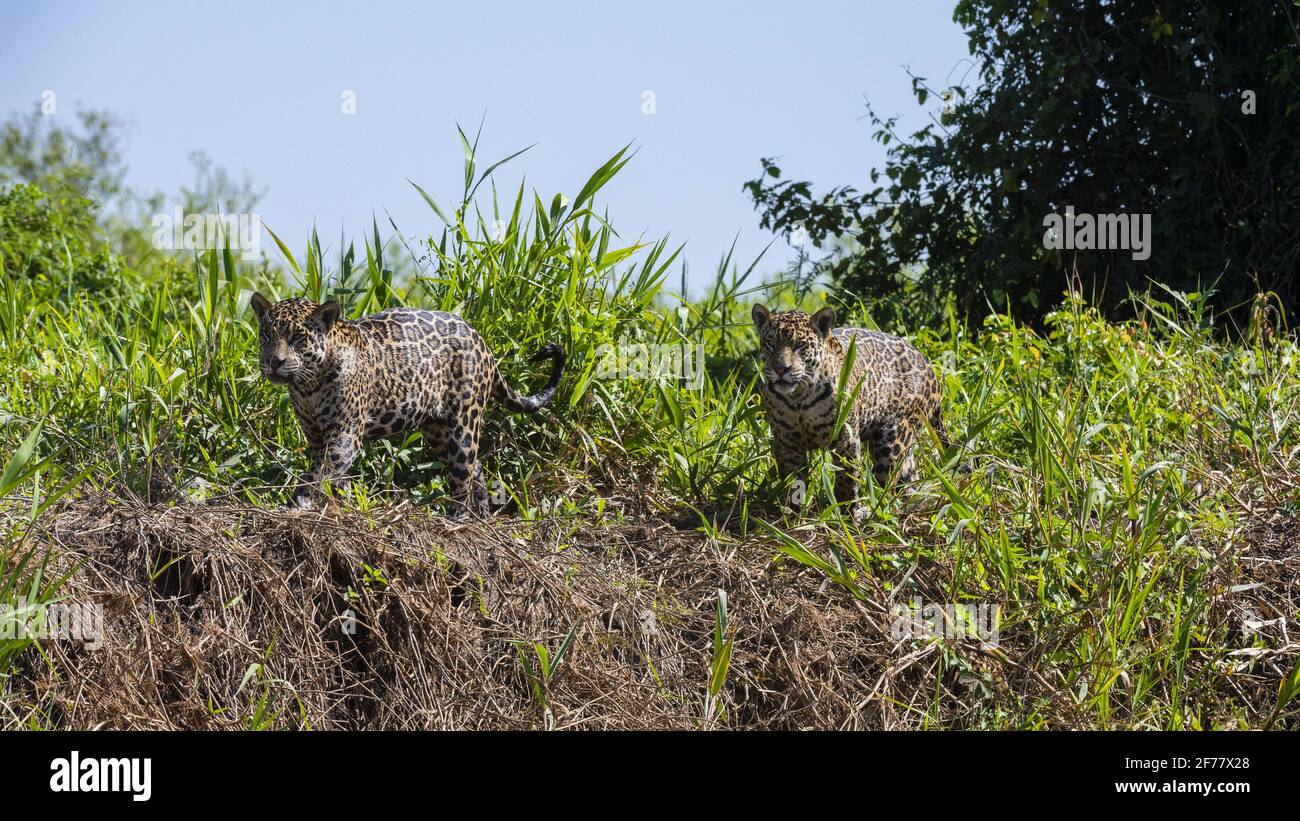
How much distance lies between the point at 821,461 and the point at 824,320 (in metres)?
0.66

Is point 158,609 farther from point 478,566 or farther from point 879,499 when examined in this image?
point 879,499

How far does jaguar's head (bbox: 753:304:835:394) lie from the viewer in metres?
6.10

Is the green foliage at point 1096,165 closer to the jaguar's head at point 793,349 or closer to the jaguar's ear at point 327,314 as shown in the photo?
the jaguar's head at point 793,349

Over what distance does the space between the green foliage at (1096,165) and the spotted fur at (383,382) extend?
5.03m

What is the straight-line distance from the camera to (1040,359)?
8.55 meters

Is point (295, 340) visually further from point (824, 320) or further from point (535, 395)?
point (824, 320)

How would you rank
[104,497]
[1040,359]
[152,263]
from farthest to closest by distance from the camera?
[152,263]
[1040,359]
[104,497]

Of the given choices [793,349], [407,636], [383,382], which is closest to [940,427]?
[793,349]

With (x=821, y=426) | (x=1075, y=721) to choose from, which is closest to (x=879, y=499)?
(x=821, y=426)

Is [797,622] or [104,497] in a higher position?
[104,497]

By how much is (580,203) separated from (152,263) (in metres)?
9.93

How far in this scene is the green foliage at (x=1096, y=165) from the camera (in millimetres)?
10039

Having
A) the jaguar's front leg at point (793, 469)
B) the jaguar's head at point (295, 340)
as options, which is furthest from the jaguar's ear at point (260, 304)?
the jaguar's front leg at point (793, 469)
